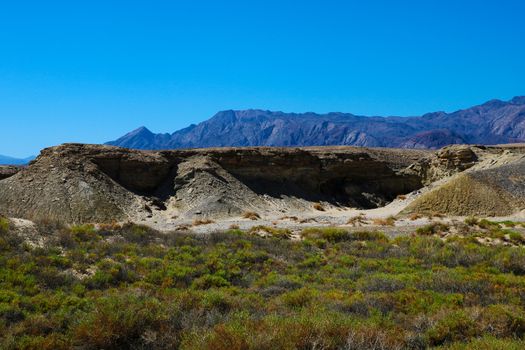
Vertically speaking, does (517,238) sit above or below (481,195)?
below

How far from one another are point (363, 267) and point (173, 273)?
533 cm

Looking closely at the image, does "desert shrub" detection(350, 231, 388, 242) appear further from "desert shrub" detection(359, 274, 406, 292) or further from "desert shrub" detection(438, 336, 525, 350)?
"desert shrub" detection(438, 336, 525, 350)

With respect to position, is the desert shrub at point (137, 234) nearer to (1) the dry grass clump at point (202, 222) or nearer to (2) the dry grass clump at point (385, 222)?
(1) the dry grass clump at point (202, 222)

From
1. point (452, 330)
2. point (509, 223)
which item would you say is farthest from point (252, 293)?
point (509, 223)

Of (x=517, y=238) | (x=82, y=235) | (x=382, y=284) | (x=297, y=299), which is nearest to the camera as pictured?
(x=297, y=299)

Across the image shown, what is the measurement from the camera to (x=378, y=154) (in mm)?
44156

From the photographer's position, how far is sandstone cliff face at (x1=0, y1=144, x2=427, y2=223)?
28.1 metres

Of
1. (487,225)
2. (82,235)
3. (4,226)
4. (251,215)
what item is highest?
(4,226)

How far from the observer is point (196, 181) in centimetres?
3372

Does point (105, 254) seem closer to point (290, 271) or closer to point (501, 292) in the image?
point (290, 271)

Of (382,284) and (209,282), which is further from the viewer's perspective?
(209,282)

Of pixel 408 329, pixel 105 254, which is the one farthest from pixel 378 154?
pixel 408 329

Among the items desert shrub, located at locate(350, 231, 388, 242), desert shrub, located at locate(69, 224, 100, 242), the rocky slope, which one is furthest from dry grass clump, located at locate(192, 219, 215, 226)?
desert shrub, located at locate(69, 224, 100, 242)

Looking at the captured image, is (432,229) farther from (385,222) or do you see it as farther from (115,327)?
(115,327)
